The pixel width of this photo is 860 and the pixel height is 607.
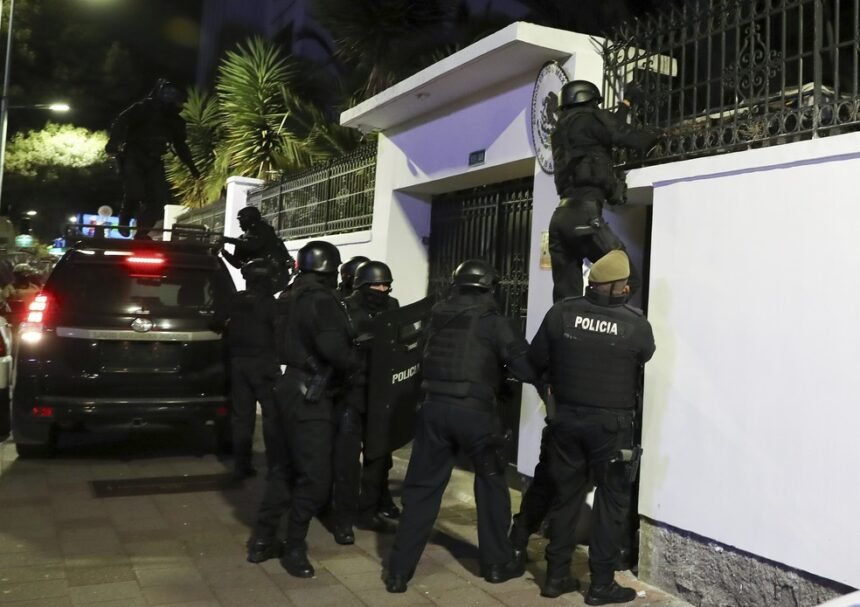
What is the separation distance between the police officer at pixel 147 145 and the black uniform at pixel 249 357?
2846 mm

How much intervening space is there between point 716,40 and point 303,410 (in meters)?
3.51

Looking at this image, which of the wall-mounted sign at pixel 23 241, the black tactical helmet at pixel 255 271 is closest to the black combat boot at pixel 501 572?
the black tactical helmet at pixel 255 271

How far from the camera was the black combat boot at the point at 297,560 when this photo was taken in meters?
4.50

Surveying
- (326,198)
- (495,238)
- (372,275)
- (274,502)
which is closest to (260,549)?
(274,502)

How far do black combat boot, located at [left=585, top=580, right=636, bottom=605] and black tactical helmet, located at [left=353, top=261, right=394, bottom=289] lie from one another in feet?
8.00

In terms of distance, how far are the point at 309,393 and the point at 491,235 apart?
3414 mm

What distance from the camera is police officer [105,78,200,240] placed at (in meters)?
8.91

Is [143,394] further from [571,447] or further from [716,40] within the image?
[716,40]

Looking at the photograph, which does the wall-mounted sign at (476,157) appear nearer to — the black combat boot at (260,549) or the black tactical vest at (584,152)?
the black tactical vest at (584,152)

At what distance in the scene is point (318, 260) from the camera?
4.66 metres

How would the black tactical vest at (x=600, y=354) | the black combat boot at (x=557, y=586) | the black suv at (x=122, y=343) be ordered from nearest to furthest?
the black tactical vest at (x=600, y=354) → the black combat boot at (x=557, y=586) → the black suv at (x=122, y=343)

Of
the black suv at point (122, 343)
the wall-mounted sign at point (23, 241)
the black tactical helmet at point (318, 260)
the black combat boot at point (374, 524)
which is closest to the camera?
the black tactical helmet at point (318, 260)

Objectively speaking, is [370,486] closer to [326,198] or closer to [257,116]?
[326,198]

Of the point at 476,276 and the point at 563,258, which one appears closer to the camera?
the point at 476,276
